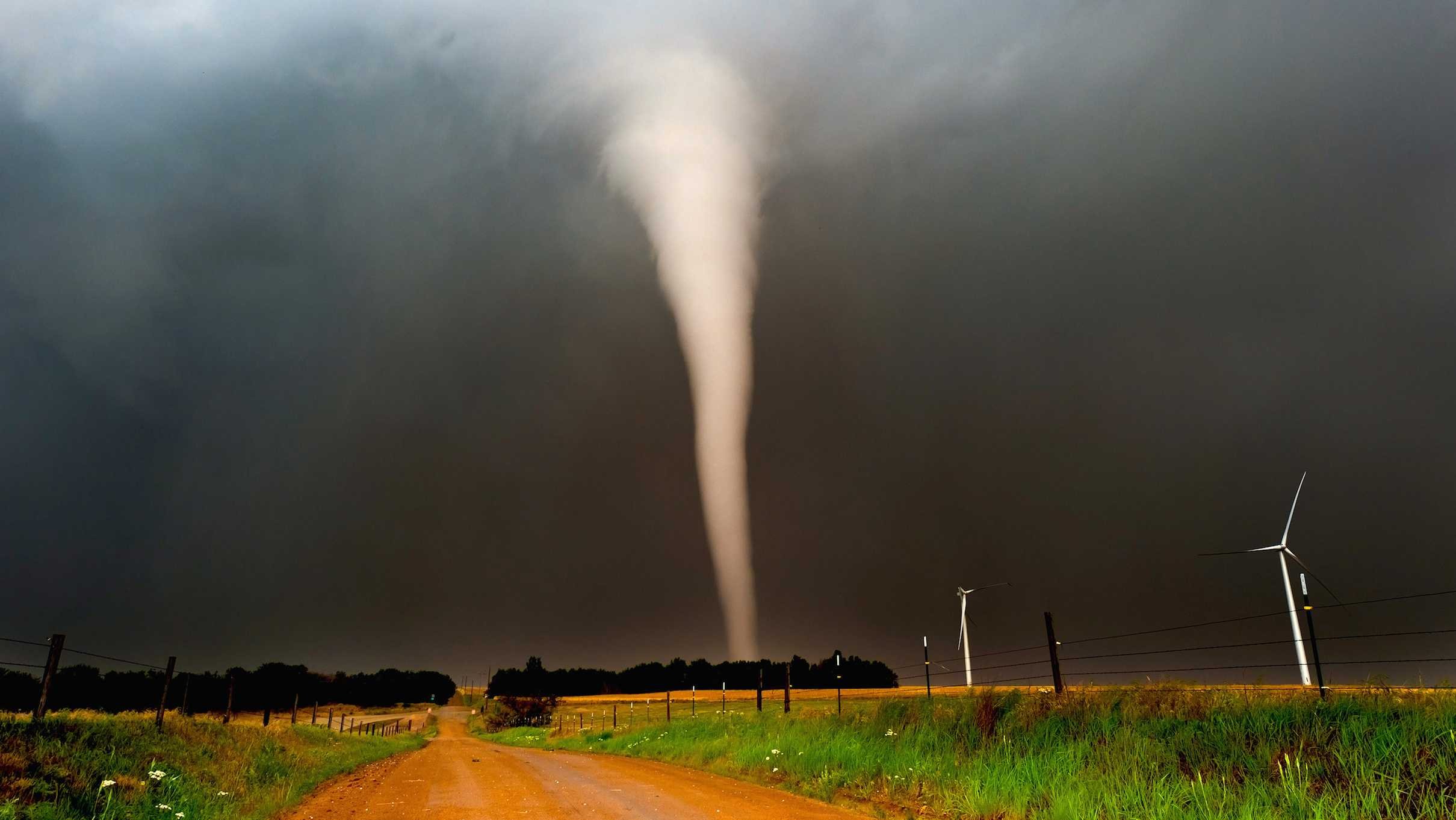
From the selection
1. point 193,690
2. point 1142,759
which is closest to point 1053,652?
point 1142,759

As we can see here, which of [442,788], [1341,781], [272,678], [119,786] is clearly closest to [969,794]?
[1341,781]

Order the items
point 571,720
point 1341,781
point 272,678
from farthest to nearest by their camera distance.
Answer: point 272,678 < point 571,720 < point 1341,781

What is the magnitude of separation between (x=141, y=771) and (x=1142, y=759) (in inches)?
749

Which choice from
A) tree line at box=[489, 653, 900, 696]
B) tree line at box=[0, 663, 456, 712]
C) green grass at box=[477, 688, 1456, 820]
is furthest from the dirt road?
tree line at box=[489, 653, 900, 696]

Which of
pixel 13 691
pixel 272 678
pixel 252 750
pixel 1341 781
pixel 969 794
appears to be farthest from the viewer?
pixel 272 678

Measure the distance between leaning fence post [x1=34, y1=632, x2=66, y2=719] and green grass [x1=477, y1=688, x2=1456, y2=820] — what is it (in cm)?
1665

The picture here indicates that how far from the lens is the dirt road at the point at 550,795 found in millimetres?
13039

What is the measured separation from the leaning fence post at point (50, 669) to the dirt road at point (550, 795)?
20.3ft

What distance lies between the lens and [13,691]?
80.4m

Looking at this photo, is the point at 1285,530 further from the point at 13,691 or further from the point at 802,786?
the point at 13,691

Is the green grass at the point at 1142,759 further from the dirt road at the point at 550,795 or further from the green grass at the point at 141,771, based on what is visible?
the green grass at the point at 141,771

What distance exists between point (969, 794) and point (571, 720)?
68901 millimetres

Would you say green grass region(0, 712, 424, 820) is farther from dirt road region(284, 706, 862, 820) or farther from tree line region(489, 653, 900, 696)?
tree line region(489, 653, 900, 696)

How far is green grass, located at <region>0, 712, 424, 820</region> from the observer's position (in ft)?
37.8
